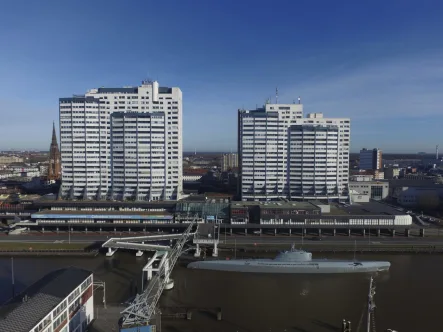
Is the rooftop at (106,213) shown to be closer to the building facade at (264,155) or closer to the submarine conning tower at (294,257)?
the building facade at (264,155)

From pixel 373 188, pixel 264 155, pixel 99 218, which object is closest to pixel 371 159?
pixel 373 188

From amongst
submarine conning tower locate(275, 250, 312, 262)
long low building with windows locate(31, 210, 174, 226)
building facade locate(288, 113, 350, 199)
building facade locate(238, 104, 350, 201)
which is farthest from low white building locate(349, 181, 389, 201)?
submarine conning tower locate(275, 250, 312, 262)

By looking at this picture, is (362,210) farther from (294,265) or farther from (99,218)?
(99,218)

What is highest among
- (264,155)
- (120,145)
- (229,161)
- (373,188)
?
(120,145)

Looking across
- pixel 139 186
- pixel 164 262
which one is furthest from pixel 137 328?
pixel 139 186

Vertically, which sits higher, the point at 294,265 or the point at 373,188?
Answer: the point at 373,188

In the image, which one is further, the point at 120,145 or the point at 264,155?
the point at 264,155

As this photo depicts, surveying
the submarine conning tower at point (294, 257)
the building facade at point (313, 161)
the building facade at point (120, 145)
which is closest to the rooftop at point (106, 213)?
the building facade at point (120, 145)
